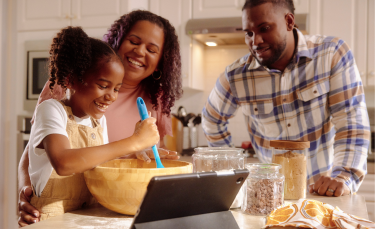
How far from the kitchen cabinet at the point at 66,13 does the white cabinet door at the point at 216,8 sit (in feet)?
1.68

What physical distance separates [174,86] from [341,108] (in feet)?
2.20

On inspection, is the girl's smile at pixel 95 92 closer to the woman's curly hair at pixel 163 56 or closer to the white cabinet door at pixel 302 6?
the woman's curly hair at pixel 163 56

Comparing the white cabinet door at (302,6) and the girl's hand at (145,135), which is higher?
the white cabinet door at (302,6)

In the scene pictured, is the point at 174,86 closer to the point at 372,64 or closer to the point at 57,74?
the point at 57,74

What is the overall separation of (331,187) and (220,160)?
400 mm

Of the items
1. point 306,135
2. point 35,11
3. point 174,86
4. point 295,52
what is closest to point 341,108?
point 306,135

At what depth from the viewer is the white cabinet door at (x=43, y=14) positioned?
2594 mm

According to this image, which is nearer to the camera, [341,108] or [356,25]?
[341,108]

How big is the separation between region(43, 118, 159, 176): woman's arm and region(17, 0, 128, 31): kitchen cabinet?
6.11 feet

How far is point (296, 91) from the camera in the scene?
150 centimetres

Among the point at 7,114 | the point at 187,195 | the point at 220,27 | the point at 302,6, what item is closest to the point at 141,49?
the point at 187,195

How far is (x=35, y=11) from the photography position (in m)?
2.63

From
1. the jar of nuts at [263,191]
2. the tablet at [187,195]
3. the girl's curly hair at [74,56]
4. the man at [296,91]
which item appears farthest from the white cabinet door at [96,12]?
the tablet at [187,195]

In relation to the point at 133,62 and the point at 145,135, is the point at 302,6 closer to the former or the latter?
the point at 133,62
